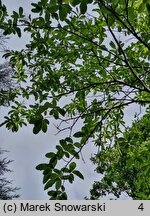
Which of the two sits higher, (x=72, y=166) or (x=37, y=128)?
(x=37, y=128)

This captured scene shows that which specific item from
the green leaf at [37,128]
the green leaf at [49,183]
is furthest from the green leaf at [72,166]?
the green leaf at [37,128]

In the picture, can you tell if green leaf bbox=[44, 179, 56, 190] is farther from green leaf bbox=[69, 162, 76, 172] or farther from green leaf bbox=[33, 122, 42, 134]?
green leaf bbox=[33, 122, 42, 134]

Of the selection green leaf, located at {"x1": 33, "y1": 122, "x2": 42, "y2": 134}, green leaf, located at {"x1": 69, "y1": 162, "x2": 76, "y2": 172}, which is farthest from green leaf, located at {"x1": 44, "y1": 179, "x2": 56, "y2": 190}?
green leaf, located at {"x1": 33, "y1": 122, "x2": 42, "y2": 134}

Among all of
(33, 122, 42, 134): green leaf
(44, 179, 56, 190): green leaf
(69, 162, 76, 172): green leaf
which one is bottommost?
(44, 179, 56, 190): green leaf

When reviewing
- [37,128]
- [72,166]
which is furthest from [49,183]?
[37,128]

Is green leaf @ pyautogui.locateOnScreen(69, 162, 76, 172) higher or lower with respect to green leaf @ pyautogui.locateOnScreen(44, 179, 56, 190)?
higher

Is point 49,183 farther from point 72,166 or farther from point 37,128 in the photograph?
point 37,128

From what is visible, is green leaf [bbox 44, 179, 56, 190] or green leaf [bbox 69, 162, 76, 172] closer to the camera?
green leaf [bbox 44, 179, 56, 190]

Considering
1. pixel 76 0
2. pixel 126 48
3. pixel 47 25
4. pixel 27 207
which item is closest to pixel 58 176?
pixel 27 207

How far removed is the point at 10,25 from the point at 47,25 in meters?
0.42

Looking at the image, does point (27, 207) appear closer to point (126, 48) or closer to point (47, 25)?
point (47, 25)

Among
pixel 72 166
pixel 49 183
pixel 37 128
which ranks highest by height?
pixel 37 128

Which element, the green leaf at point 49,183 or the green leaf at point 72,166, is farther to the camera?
the green leaf at point 72,166

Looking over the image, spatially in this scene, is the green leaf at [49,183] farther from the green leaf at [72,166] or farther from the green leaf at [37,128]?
the green leaf at [37,128]
